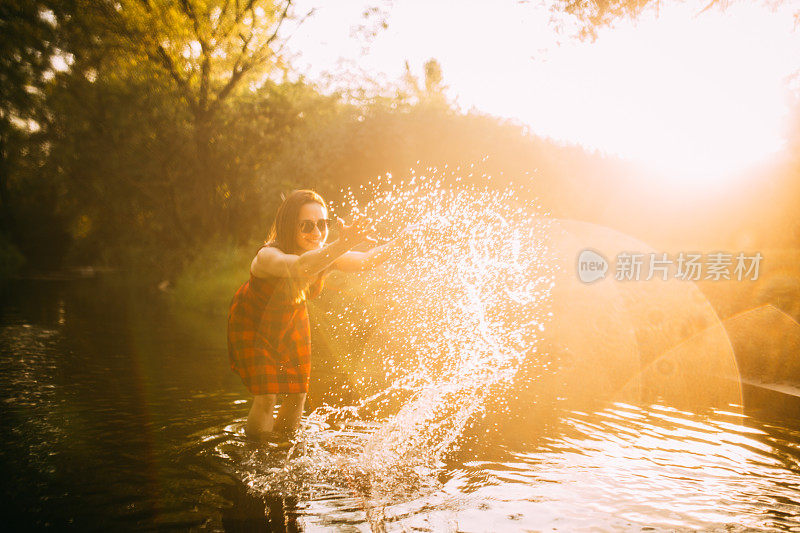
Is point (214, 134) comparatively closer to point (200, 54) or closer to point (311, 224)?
point (200, 54)

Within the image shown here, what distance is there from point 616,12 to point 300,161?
12828mm

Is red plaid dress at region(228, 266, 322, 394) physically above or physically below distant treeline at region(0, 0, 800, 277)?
below

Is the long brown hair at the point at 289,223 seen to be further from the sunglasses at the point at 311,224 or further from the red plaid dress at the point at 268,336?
the red plaid dress at the point at 268,336

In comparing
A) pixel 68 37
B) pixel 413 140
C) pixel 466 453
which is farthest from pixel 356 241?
pixel 68 37

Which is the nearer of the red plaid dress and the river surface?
the river surface

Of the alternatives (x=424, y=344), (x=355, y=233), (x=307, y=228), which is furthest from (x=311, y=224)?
(x=424, y=344)

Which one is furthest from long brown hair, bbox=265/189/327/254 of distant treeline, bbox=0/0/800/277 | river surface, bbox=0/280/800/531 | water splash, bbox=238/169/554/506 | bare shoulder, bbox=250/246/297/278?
distant treeline, bbox=0/0/800/277

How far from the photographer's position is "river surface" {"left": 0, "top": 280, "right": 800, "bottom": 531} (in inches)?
154

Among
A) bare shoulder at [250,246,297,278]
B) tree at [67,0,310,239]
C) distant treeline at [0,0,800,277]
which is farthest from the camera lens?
tree at [67,0,310,239]

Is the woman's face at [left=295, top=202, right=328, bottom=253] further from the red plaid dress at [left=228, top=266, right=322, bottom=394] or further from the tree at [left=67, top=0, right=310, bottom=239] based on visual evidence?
the tree at [left=67, top=0, right=310, bottom=239]

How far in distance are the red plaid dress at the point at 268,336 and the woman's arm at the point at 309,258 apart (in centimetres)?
22

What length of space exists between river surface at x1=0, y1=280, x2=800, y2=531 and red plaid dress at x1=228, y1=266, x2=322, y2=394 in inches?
26.5

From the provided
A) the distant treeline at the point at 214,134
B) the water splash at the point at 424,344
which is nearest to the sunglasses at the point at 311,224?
the water splash at the point at 424,344

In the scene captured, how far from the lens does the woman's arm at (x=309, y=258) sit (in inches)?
153
